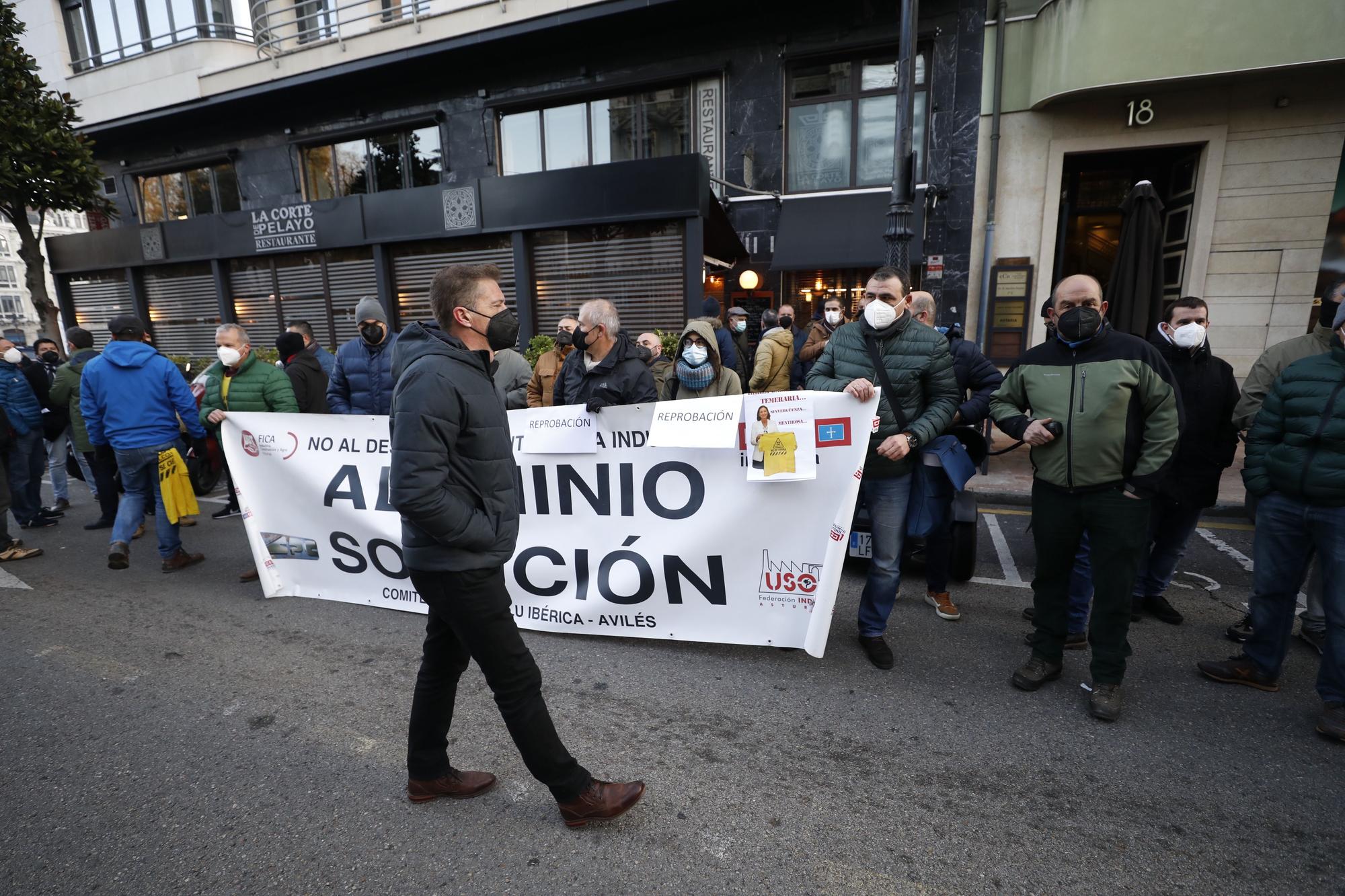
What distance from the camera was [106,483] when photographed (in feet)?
20.1

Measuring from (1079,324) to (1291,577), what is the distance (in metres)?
1.67

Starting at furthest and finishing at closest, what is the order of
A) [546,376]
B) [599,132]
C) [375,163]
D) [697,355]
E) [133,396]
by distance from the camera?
1. [375,163]
2. [599,132]
3. [546,376]
4. [133,396]
5. [697,355]

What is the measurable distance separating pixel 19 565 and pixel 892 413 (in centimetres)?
720

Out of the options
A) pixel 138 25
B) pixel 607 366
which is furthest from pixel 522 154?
pixel 138 25

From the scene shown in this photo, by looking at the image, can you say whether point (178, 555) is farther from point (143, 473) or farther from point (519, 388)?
point (519, 388)

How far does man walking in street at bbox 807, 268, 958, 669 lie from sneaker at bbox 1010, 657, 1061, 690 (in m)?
0.62

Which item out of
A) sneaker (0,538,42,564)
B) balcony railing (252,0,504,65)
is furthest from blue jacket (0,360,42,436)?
balcony railing (252,0,504,65)

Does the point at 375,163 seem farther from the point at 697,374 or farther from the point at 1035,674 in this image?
the point at 1035,674

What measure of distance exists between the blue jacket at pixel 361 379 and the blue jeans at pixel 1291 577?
5.97 meters

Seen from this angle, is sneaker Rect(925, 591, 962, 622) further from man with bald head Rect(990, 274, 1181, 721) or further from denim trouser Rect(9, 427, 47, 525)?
denim trouser Rect(9, 427, 47, 525)

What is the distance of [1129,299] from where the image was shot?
546cm

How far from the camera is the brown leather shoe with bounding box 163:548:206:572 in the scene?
17.2 ft

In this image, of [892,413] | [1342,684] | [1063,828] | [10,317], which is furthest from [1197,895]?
[10,317]

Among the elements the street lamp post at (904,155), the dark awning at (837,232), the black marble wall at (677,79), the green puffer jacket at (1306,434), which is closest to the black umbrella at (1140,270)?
the street lamp post at (904,155)
